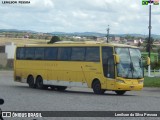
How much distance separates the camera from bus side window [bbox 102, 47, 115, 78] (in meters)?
28.7

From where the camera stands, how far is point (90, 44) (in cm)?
2969

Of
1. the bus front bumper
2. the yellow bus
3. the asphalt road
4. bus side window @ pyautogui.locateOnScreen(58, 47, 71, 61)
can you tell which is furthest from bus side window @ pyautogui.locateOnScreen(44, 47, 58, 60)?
the asphalt road

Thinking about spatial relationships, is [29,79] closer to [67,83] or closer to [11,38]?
[67,83]

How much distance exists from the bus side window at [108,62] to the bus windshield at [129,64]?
358mm

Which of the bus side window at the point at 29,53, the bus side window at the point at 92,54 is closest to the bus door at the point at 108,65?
the bus side window at the point at 92,54

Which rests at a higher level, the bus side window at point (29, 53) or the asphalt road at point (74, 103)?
the bus side window at point (29, 53)

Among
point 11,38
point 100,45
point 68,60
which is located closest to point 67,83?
point 68,60

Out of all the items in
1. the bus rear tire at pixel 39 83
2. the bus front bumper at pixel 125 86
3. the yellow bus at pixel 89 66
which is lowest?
the bus rear tire at pixel 39 83

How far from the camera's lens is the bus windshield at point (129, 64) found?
2880 cm

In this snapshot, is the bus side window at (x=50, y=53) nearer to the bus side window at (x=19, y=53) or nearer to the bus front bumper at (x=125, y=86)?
the bus side window at (x=19, y=53)

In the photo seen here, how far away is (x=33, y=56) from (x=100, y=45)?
275 inches

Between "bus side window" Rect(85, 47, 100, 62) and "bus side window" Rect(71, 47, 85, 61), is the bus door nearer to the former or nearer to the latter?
"bus side window" Rect(85, 47, 100, 62)

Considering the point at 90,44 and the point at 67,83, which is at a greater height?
the point at 90,44

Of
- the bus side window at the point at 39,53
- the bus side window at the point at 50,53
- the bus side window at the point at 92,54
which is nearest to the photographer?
the bus side window at the point at 92,54
